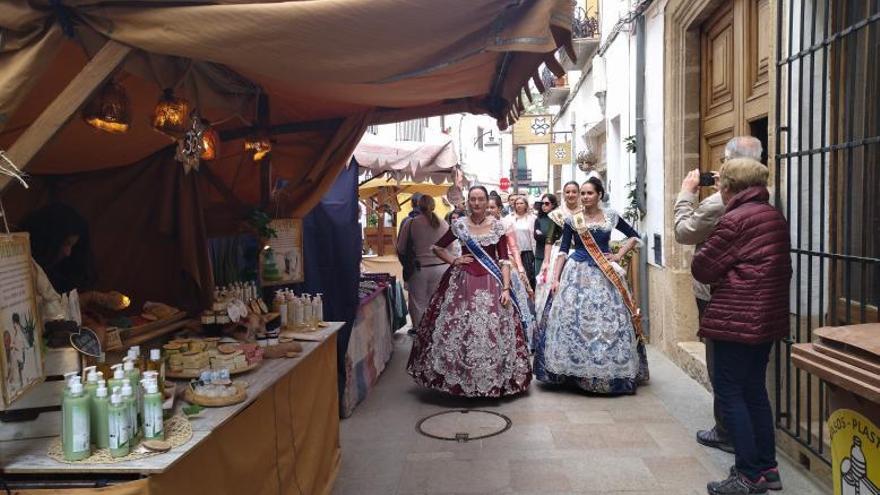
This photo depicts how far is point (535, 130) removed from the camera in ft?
57.2

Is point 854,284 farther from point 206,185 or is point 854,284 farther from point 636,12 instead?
point 636,12

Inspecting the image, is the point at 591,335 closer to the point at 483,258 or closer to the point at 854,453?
the point at 483,258

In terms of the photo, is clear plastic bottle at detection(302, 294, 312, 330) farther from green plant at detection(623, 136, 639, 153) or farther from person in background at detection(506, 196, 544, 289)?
person in background at detection(506, 196, 544, 289)

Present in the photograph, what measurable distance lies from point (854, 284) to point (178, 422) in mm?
3584

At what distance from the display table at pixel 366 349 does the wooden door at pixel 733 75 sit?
3552 millimetres

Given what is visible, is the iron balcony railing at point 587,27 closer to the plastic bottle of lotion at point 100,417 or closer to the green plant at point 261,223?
the green plant at point 261,223

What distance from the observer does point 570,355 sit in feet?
18.5

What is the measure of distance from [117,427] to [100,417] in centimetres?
8

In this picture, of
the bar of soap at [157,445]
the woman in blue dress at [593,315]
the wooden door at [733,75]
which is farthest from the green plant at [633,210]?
the bar of soap at [157,445]

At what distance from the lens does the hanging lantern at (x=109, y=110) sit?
2.89 metres

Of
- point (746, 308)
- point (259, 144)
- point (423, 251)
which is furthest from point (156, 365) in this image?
point (423, 251)

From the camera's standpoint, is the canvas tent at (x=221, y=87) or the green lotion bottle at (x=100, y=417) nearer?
the green lotion bottle at (x=100, y=417)

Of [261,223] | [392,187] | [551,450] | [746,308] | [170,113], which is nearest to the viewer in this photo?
[170,113]

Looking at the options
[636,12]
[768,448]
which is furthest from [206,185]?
[636,12]
